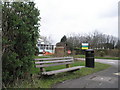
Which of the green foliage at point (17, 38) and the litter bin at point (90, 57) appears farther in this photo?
the litter bin at point (90, 57)

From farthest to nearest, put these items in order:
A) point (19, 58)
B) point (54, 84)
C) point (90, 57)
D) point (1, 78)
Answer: point (90, 57) < point (54, 84) < point (19, 58) < point (1, 78)

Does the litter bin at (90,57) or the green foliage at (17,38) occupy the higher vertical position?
the green foliage at (17,38)

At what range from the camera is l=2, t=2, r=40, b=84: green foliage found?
341 cm

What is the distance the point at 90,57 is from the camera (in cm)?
831

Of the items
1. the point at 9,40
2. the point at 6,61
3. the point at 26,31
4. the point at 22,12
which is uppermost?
the point at 22,12

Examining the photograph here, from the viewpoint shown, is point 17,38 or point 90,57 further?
point 90,57

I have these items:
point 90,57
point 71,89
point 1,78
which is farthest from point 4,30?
point 90,57

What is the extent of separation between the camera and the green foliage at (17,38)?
3410mm

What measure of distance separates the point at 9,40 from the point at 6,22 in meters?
0.49

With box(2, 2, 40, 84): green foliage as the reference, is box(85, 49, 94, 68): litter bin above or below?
below

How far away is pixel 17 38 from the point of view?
370 centimetres

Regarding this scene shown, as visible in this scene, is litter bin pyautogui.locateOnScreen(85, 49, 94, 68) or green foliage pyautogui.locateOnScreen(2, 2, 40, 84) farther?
litter bin pyautogui.locateOnScreen(85, 49, 94, 68)

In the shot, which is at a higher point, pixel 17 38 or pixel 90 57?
pixel 17 38

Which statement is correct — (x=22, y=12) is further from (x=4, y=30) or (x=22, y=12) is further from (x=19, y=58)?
(x=19, y=58)
